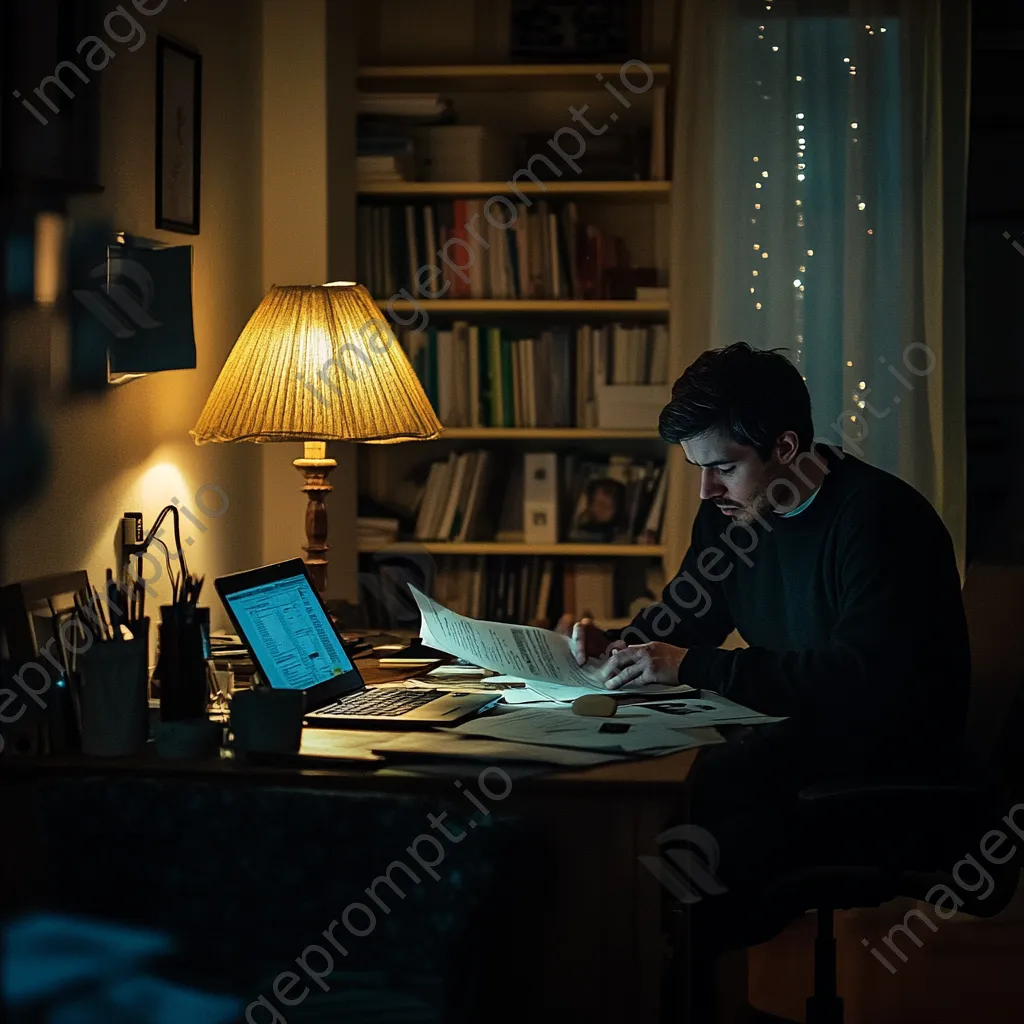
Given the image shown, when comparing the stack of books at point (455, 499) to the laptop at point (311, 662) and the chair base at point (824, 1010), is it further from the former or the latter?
the chair base at point (824, 1010)

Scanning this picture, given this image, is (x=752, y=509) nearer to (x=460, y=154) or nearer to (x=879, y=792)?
(x=879, y=792)

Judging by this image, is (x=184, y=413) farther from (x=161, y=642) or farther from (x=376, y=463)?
(x=376, y=463)

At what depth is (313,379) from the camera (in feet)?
8.29

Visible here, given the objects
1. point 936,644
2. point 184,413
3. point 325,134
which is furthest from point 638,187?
point 936,644

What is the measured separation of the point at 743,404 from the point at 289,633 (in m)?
0.82

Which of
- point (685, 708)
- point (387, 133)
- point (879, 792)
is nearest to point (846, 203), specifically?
point (387, 133)

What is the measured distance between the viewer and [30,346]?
2020 millimetres

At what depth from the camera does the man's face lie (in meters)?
2.30

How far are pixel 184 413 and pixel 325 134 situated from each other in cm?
87

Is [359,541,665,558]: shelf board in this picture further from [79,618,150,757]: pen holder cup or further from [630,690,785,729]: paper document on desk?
[79,618,150,757]: pen holder cup

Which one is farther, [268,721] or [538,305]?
[538,305]

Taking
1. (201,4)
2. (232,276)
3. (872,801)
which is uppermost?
(201,4)

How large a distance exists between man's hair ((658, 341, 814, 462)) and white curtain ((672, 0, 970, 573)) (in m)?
1.03

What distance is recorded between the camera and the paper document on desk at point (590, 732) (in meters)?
1.80
